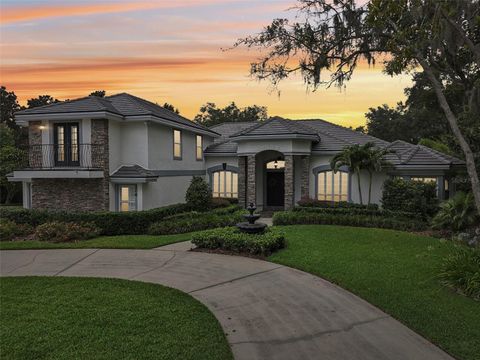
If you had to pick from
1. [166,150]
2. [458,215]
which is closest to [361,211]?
[458,215]

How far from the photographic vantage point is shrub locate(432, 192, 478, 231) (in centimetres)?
1302

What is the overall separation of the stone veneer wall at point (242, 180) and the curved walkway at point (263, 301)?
30.4ft

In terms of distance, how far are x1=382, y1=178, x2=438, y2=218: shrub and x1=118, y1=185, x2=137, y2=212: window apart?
10.9 meters

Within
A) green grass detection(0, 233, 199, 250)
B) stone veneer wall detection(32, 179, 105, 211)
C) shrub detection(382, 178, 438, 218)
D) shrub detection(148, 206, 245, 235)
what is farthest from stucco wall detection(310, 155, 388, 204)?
stone veneer wall detection(32, 179, 105, 211)

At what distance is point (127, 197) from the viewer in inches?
650

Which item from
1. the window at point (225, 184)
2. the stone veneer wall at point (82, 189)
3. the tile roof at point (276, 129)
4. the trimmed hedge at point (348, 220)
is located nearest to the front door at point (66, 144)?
the stone veneer wall at point (82, 189)

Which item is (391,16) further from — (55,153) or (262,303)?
(55,153)

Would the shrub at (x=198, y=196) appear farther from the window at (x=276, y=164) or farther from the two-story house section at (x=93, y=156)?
the window at (x=276, y=164)

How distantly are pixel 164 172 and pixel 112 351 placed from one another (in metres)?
13.5

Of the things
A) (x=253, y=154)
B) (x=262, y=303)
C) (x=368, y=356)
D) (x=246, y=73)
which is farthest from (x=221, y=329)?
(x=253, y=154)

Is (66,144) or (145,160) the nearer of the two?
(66,144)

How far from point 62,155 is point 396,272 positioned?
14.2m

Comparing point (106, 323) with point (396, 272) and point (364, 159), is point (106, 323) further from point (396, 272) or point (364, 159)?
point (364, 159)

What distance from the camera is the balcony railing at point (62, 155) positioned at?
51.8ft
